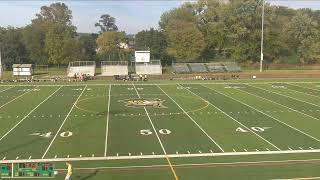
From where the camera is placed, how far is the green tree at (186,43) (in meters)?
70.2

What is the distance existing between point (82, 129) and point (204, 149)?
7.50 meters

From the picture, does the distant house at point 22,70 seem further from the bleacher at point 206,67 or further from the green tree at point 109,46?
the green tree at point 109,46

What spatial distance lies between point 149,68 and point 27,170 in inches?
2038

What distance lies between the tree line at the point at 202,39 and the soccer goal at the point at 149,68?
20.6ft

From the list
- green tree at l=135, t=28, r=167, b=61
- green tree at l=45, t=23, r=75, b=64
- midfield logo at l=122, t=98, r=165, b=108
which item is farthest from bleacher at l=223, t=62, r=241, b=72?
midfield logo at l=122, t=98, r=165, b=108

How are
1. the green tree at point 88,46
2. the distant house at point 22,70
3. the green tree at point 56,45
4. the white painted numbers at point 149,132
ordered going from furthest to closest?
the green tree at point 88,46 → the green tree at point 56,45 → the distant house at point 22,70 → the white painted numbers at point 149,132

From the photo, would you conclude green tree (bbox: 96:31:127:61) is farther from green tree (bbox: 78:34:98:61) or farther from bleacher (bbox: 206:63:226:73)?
bleacher (bbox: 206:63:226:73)

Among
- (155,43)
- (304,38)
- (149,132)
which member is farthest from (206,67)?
(149,132)

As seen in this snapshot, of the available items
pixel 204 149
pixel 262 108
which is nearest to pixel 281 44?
pixel 262 108

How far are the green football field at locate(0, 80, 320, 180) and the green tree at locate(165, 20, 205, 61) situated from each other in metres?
30.3

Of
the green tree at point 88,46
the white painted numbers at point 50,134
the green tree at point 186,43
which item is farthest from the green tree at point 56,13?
the white painted numbers at point 50,134

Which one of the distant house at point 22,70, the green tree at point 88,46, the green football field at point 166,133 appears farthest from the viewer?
the green tree at point 88,46

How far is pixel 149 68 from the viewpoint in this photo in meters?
65.0

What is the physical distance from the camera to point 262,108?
104 feet
